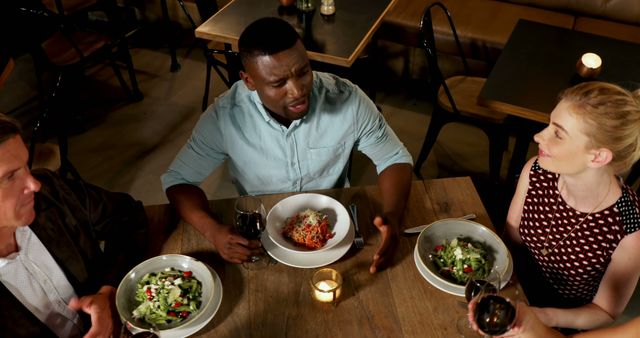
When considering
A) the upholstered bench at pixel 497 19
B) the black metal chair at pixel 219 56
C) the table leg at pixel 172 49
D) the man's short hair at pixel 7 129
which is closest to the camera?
the man's short hair at pixel 7 129

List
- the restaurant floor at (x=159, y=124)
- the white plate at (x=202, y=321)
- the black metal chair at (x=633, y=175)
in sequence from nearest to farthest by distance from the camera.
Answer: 1. the white plate at (x=202, y=321)
2. the black metal chair at (x=633, y=175)
3. the restaurant floor at (x=159, y=124)

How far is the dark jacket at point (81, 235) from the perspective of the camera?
1.37 metres

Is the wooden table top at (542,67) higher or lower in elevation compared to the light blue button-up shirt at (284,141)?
lower

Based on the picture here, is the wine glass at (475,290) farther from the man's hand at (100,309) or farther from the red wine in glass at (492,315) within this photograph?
the man's hand at (100,309)

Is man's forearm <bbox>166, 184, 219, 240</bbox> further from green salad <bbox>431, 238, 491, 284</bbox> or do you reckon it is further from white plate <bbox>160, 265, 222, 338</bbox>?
green salad <bbox>431, 238, 491, 284</bbox>

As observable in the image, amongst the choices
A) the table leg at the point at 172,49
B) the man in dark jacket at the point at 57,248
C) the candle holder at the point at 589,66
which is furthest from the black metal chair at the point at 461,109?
the table leg at the point at 172,49

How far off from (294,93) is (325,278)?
1.95 ft

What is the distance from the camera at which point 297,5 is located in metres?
3.07

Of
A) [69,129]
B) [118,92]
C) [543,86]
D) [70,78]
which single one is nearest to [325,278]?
[543,86]

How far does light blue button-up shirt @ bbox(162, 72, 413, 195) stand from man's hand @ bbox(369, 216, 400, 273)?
389 mm

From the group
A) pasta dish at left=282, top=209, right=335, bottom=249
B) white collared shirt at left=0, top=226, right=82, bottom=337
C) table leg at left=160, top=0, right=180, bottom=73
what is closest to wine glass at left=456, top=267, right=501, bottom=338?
pasta dish at left=282, top=209, right=335, bottom=249

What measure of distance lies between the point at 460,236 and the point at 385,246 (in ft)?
0.82

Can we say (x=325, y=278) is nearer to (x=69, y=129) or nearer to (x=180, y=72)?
(x=69, y=129)

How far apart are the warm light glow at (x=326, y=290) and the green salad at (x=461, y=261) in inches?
12.2
